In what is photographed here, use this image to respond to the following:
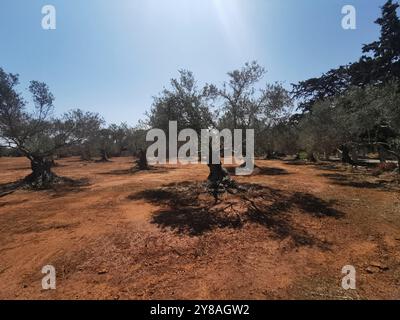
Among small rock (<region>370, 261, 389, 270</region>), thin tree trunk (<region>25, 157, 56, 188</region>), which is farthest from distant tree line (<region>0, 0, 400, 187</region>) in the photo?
small rock (<region>370, 261, 389, 270</region>)

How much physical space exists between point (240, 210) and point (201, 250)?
3.51 metres

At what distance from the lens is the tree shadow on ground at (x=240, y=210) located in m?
8.32

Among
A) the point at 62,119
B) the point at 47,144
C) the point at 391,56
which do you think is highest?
the point at 391,56

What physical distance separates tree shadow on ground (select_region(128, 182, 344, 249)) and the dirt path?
0.21ft

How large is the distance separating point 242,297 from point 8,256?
5.94 meters

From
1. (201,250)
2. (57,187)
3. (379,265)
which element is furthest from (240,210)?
(57,187)

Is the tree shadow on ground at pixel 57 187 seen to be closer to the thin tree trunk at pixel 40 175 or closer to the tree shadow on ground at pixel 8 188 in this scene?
the tree shadow on ground at pixel 8 188

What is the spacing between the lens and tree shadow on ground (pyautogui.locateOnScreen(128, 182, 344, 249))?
832 cm

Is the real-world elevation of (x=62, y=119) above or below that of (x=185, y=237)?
above

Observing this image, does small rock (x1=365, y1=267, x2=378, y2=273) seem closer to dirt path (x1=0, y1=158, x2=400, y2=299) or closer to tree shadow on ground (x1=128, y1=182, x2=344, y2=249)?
dirt path (x1=0, y1=158, x2=400, y2=299)

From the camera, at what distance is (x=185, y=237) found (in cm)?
771

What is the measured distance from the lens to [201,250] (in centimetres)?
691
